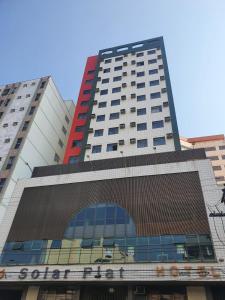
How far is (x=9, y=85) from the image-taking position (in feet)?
163

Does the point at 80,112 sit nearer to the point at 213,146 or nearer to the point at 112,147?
the point at 112,147

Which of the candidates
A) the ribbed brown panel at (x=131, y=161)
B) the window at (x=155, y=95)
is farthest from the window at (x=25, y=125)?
the window at (x=155, y=95)

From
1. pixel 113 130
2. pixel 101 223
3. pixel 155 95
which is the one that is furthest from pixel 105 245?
→ pixel 155 95

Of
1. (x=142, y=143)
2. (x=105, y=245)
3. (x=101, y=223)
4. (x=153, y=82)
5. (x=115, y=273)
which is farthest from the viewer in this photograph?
(x=153, y=82)

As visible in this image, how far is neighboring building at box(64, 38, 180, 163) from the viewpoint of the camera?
116 ft

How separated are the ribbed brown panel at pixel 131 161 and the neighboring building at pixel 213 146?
42246mm

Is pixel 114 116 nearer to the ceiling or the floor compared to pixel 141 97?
nearer to the floor

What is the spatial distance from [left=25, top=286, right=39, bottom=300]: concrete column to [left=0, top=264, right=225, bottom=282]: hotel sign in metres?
1.29

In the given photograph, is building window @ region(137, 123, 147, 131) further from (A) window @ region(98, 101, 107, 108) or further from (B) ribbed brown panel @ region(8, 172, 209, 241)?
(B) ribbed brown panel @ region(8, 172, 209, 241)

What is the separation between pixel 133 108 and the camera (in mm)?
39625

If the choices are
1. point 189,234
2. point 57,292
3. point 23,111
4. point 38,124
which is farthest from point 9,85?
point 189,234

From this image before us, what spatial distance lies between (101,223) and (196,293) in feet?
32.4

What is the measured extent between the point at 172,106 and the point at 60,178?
1921cm

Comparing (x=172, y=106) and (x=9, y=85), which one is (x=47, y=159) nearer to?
(x=9, y=85)
